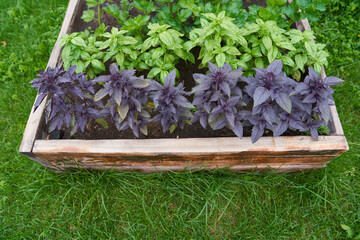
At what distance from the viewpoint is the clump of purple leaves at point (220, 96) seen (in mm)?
1732

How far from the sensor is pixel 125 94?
1773 mm

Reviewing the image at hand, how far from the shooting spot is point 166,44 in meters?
1.95

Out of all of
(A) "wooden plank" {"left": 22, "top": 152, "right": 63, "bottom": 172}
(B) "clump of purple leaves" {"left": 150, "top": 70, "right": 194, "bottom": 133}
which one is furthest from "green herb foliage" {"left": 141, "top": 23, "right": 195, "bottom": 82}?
(A) "wooden plank" {"left": 22, "top": 152, "right": 63, "bottom": 172}

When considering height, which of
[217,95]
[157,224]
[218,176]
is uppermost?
[217,95]

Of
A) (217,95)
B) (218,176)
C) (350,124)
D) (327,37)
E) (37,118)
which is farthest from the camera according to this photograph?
(327,37)

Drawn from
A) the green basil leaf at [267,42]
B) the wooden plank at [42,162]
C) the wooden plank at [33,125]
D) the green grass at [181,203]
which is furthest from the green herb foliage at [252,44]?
the wooden plank at [42,162]

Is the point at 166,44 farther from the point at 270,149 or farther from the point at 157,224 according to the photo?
the point at 157,224

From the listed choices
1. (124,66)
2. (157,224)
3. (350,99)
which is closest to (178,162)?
(157,224)

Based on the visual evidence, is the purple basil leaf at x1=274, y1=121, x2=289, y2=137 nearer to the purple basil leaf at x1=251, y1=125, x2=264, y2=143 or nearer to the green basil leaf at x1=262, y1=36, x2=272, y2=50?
the purple basil leaf at x1=251, y1=125, x2=264, y2=143

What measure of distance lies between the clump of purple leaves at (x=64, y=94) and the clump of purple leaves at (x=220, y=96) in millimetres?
747

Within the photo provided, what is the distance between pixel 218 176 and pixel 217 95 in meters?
0.84

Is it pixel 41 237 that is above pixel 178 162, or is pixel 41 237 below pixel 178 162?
below

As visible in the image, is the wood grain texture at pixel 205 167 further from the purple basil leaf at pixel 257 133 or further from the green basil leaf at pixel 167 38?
the green basil leaf at pixel 167 38

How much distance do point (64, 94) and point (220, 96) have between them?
1.08 m
